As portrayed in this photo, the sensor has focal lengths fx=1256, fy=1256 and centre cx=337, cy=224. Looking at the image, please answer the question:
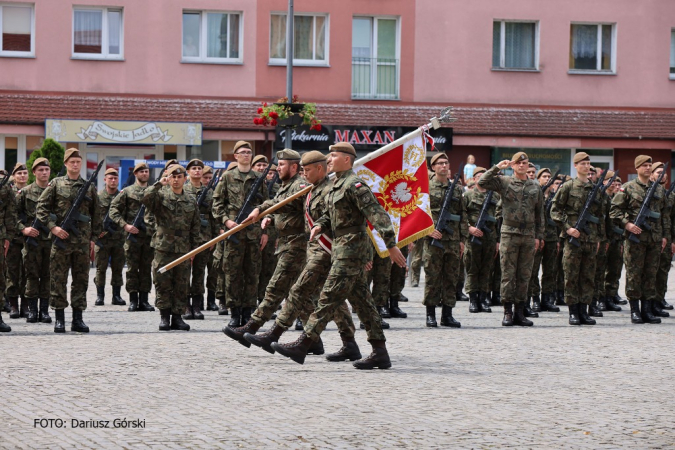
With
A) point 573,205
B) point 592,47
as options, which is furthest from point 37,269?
point 592,47

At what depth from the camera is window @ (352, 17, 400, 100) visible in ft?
110

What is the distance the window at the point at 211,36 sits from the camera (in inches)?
1270

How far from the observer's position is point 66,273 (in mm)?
13586

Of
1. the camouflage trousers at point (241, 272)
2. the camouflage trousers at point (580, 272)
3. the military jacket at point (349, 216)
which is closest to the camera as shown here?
the military jacket at point (349, 216)

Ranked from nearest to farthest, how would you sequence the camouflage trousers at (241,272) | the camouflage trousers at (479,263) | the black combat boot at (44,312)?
the camouflage trousers at (241,272) → the black combat boot at (44,312) → the camouflage trousers at (479,263)

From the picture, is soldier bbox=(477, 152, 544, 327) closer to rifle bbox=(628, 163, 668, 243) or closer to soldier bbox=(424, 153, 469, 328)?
soldier bbox=(424, 153, 469, 328)

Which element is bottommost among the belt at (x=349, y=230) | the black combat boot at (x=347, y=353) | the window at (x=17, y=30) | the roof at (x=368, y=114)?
the black combat boot at (x=347, y=353)

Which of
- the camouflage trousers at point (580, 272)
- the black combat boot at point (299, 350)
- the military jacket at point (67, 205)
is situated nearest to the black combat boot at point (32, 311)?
the military jacket at point (67, 205)

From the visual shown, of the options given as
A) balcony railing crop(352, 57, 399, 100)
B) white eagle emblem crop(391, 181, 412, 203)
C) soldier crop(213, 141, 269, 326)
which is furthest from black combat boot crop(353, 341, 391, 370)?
balcony railing crop(352, 57, 399, 100)

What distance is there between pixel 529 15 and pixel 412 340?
879 inches

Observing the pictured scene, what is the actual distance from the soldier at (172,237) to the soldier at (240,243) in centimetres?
39

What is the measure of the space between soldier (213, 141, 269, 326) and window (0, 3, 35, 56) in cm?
1819

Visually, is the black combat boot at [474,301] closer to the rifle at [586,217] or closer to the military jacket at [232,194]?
the rifle at [586,217]

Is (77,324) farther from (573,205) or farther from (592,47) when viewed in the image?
(592,47)
